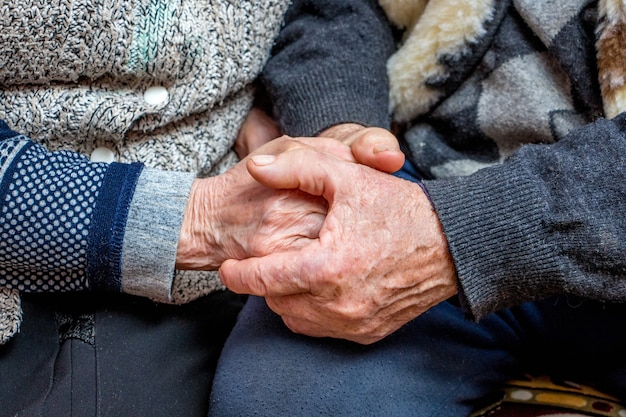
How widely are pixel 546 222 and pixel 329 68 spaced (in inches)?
16.6

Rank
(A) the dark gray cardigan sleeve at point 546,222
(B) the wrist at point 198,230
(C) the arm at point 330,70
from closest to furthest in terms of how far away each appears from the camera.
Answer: (A) the dark gray cardigan sleeve at point 546,222
(B) the wrist at point 198,230
(C) the arm at point 330,70

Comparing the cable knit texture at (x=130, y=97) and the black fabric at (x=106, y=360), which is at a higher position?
the cable knit texture at (x=130, y=97)

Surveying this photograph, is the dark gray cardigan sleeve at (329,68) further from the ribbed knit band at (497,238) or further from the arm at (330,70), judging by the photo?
the ribbed knit band at (497,238)

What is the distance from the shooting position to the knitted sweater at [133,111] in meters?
0.82

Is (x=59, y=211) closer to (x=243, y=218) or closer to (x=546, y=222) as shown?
(x=243, y=218)

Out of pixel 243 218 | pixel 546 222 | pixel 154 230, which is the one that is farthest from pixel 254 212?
pixel 546 222

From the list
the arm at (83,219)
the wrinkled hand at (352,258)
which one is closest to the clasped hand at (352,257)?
the wrinkled hand at (352,258)

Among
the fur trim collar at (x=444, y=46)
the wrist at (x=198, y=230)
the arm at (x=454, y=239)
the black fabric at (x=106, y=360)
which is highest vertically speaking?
the fur trim collar at (x=444, y=46)

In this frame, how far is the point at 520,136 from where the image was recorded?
37.7 inches

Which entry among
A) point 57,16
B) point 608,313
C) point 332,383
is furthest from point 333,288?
point 57,16

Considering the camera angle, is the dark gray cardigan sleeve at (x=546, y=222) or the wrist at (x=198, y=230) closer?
the dark gray cardigan sleeve at (x=546, y=222)

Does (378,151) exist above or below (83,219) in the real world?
above

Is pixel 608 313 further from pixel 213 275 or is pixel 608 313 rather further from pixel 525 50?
pixel 213 275

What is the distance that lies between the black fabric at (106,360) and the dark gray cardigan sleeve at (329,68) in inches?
14.2
